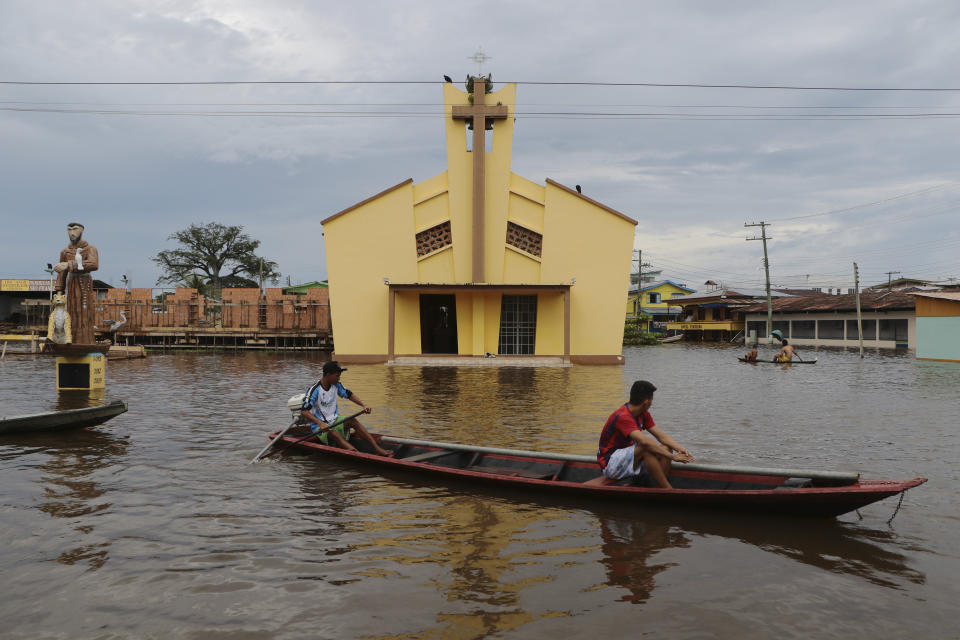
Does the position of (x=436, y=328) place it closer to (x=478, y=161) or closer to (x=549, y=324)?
(x=549, y=324)

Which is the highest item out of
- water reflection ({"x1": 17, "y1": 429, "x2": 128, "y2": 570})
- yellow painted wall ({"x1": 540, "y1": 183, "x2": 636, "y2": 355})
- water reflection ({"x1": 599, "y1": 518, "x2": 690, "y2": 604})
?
yellow painted wall ({"x1": 540, "y1": 183, "x2": 636, "y2": 355})

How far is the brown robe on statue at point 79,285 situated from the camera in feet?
47.5

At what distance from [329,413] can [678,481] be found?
5072 millimetres

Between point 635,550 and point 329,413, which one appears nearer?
point 635,550

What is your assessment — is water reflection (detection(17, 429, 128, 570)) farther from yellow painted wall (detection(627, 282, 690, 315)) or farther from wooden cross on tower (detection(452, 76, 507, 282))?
yellow painted wall (detection(627, 282, 690, 315))

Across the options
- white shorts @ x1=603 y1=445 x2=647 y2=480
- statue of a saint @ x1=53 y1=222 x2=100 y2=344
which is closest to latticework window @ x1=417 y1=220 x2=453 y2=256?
statue of a saint @ x1=53 y1=222 x2=100 y2=344

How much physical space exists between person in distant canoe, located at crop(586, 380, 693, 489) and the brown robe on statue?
12.8m

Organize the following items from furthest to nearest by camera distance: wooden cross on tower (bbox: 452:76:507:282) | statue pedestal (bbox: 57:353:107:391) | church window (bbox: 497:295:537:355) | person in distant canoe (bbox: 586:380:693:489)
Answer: church window (bbox: 497:295:537:355) → wooden cross on tower (bbox: 452:76:507:282) → statue pedestal (bbox: 57:353:107:391) → person in distant canoe (bbox: 586:380:693:489)

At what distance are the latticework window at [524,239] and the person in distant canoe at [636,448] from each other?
21.8 metres

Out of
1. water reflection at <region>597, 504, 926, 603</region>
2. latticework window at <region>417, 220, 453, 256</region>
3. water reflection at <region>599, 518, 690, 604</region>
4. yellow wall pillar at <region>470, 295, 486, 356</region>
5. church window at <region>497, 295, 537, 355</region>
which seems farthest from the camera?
church window at <region>497, 295, 537, 355</region>

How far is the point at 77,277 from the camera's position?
14.7 meters

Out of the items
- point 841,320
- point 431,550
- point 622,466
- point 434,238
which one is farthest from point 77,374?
point 841,320

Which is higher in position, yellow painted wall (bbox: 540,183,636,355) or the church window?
yellow painted wall (bbox: 540,183,636,355)

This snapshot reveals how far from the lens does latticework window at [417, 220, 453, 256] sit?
2848 cm
